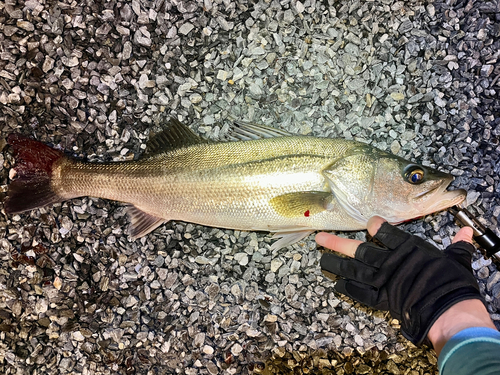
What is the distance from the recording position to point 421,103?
2713 mm

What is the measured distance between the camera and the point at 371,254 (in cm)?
223

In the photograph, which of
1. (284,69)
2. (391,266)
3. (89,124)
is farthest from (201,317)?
(284,69)

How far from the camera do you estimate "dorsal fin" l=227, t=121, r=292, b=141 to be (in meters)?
2.52

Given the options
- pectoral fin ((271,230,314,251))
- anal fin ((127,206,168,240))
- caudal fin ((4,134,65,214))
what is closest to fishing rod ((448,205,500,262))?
pectoral fin ((271,230,314,251))

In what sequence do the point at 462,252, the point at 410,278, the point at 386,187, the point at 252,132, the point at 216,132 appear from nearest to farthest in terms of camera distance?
the point at 410,278, the point at 462,252, the point at 386,187, the point at 252,132, the point at 216,132

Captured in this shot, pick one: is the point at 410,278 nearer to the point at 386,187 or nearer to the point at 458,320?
the point at 458,320

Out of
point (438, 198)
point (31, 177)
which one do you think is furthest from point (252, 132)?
point (31, 177)

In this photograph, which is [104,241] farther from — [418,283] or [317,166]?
[418,283]

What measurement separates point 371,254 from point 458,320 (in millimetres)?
593

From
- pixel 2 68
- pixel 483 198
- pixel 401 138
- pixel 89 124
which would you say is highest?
pixel 401 138

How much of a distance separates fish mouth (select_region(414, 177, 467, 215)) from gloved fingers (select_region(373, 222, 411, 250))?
264mm

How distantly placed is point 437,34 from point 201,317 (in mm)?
3020

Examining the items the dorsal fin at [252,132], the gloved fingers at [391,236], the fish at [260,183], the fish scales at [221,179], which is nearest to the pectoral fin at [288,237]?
the fish at [260,183]

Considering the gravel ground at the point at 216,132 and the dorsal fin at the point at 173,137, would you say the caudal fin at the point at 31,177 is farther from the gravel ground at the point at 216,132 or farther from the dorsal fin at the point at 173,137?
the dorsal fin at the point at 173,137
